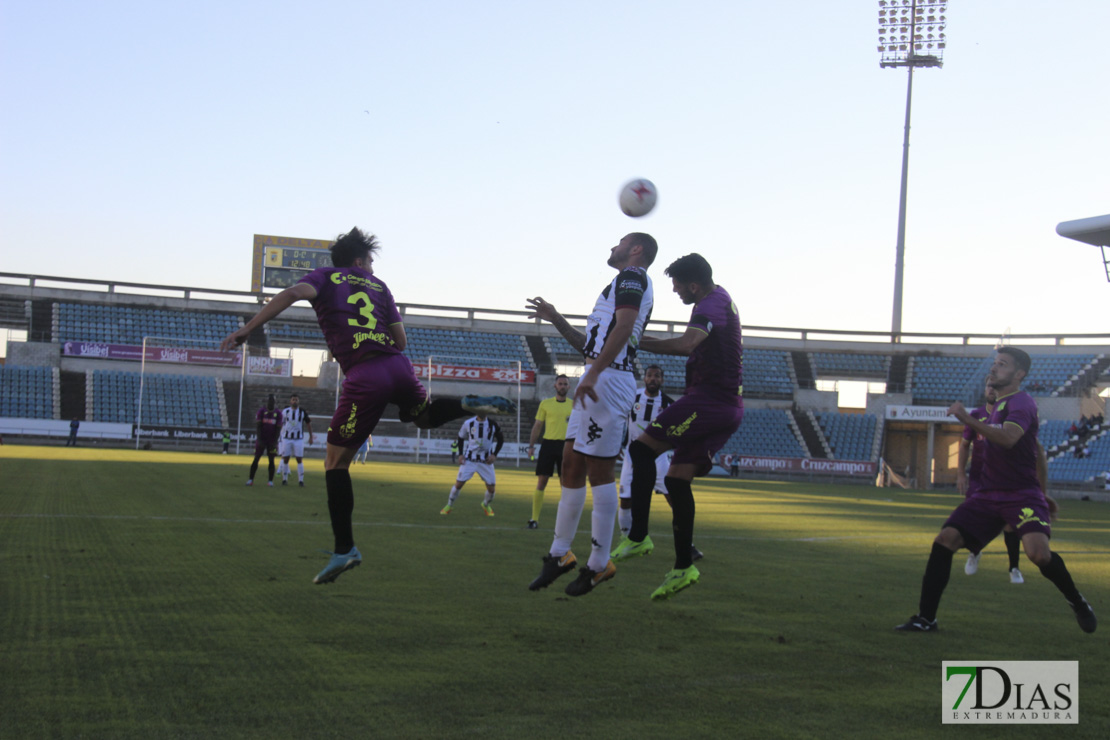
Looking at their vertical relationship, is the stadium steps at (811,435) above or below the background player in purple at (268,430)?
below

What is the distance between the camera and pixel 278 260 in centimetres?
5734

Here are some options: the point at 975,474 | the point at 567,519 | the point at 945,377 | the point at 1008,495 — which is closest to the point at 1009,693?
the point at 1008,495

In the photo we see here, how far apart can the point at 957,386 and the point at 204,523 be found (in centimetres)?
5282

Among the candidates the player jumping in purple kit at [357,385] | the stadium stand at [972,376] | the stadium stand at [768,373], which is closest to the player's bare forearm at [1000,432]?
the player jumping in purple kit at [357,385]

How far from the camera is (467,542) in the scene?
413 inches

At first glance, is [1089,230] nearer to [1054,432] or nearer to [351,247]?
[1054,432]

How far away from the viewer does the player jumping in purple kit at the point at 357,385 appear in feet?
19.8

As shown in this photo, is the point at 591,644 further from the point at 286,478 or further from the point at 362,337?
the point at 286,478

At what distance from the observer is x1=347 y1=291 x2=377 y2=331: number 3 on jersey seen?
241 inches

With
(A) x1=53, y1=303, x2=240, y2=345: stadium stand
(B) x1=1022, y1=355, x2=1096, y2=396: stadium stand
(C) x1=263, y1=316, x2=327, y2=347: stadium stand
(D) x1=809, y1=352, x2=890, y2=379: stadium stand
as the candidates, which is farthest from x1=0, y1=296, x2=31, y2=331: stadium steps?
(B) x1=1022, y1=355, x2=1096, y2=396: stadium stand

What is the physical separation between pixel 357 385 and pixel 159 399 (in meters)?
47.7

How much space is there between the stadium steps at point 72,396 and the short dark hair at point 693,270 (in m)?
47.5

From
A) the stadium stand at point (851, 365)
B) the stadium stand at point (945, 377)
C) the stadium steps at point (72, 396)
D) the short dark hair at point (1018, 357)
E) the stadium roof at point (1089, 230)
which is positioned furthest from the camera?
the stadium stand at point (851, 365)

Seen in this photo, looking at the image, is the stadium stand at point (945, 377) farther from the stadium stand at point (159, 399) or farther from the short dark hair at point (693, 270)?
the short dark hair at point (693, 270)
